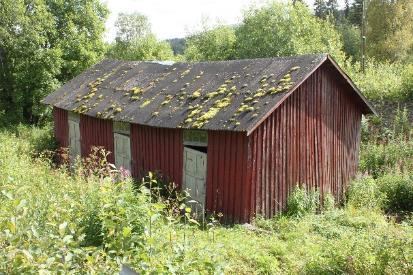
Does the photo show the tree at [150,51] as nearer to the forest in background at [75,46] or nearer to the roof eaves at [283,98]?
the forest in background at [75,46]

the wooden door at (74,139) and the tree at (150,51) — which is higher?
the tree at (150,51)

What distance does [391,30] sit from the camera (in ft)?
136

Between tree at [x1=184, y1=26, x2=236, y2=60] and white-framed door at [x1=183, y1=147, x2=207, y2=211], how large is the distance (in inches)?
1049

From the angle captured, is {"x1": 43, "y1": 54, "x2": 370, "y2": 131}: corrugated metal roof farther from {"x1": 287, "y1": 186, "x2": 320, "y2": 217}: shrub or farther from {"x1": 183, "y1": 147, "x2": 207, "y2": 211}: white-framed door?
{"x1": 287, "y1": 186, "x2": 320, "y2": 217}: shrub

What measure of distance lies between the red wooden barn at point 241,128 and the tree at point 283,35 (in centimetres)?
1694

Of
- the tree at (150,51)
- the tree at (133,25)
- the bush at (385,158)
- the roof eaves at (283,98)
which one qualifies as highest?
the tree at (133,25)

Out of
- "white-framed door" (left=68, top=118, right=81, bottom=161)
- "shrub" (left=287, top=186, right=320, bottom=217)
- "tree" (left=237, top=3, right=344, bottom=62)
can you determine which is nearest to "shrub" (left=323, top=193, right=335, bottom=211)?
"shrub" (left=287, top=186, right=320, bottom=217)

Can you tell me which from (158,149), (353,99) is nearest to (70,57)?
(158,149)

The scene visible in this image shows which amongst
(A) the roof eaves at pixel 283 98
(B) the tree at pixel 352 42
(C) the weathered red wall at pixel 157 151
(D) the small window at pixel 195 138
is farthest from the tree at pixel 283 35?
(D) the small window at pixel 195 138

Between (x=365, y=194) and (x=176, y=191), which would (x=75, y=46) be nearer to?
(x=176, y=191)

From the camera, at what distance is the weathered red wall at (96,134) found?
15.6 m

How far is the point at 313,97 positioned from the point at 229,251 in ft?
19.7

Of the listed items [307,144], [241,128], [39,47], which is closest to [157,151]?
[241,128]

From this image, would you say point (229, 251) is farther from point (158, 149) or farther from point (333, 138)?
point (333, 138)
